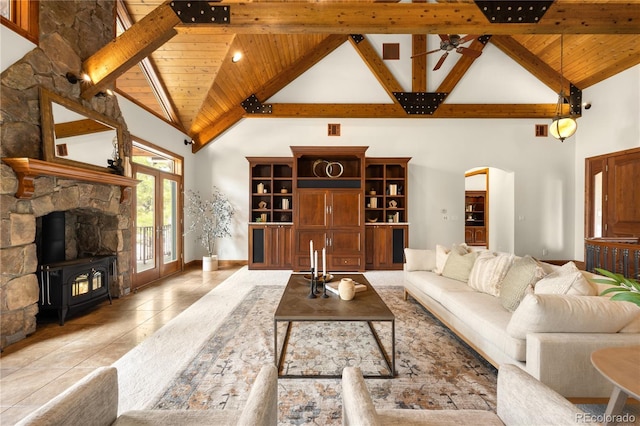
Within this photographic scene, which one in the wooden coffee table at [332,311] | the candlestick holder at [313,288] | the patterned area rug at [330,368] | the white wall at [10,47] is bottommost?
the patterned area rug at [330,368]

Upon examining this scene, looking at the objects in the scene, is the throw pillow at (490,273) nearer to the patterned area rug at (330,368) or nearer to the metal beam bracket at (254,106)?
the patterned area rug at (330,368)

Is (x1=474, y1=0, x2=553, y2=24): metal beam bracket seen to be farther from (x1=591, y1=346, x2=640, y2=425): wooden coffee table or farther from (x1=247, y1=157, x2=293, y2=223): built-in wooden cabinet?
(x1=247, y1=157, x2=293, y2=223): built-in wooden cabinet

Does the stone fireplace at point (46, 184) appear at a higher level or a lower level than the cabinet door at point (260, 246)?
higher

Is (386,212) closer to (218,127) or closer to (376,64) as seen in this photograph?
(376,64)

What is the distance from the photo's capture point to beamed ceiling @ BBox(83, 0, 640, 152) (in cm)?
340

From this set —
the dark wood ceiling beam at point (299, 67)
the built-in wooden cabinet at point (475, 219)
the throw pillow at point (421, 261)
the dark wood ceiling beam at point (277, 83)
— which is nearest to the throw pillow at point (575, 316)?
the throw pillow at point (421, 261)

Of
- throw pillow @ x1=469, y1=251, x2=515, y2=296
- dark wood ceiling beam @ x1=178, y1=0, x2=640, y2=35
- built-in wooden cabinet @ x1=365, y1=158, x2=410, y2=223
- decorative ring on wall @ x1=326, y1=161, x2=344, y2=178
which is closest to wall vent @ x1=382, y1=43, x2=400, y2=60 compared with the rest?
built-in wooden cabinet @ x1=365, y1=158, x2=410, y2=223

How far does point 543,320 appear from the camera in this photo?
1714 millimetres

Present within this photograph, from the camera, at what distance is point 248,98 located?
627cm

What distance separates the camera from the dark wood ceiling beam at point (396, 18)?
11.1 feet

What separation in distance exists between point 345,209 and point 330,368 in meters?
3.84

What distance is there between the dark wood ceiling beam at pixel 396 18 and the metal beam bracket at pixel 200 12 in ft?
0.16

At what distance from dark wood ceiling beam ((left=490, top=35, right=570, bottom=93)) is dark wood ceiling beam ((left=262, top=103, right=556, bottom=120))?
0.50m

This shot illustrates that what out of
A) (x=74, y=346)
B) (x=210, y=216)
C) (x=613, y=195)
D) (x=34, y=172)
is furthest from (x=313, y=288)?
(x=613, y=195)
